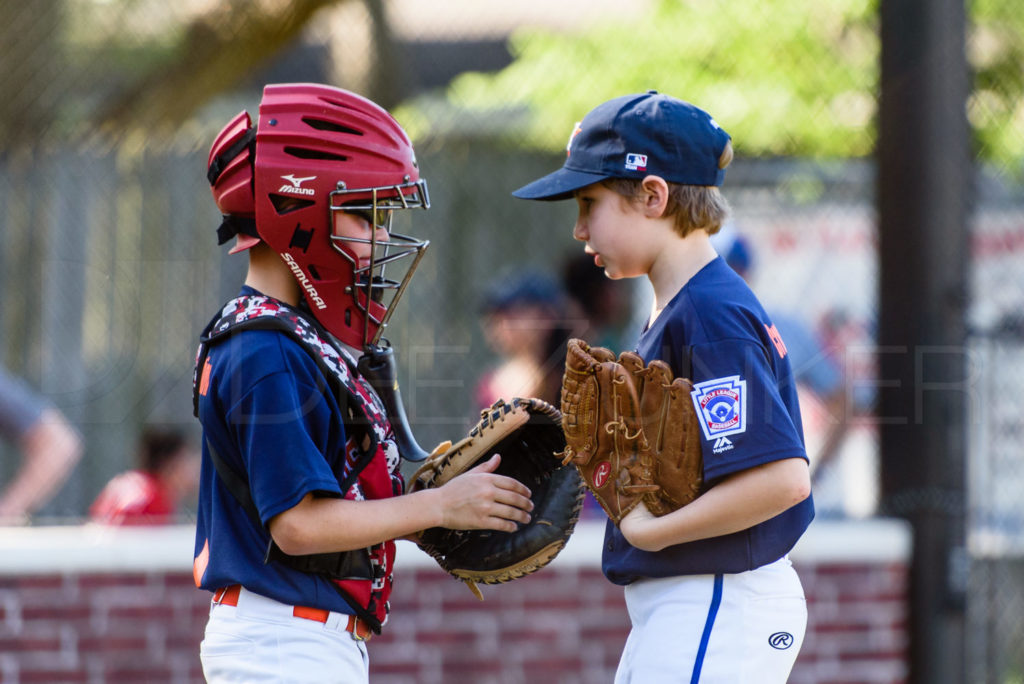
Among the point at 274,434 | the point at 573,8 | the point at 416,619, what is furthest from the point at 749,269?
the point at 274,434

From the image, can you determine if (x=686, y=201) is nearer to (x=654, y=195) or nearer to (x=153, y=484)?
(x=654, y=195)

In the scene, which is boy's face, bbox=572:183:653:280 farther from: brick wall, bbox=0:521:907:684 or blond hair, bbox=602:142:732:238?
brick wall, bbox=0:521:907:684

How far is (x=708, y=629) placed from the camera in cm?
254

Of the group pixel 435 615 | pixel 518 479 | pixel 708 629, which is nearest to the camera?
pixel 708 629

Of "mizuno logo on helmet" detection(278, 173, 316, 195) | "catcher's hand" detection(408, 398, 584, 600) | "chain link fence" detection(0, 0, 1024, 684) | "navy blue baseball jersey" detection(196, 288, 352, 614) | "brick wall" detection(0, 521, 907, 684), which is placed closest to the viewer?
"navy blue baseball jersey" detection(196, 288, 352, 614)

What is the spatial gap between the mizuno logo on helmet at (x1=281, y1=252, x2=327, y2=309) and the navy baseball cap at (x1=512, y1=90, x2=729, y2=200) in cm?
58

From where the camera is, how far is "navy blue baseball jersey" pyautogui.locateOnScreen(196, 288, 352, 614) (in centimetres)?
243

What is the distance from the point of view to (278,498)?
2408 mm

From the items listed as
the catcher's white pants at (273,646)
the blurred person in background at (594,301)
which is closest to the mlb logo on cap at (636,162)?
the catcher's white pants at (273,646)

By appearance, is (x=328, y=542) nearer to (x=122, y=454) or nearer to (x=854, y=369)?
(x=122, y=454)

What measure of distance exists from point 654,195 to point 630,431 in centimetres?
55

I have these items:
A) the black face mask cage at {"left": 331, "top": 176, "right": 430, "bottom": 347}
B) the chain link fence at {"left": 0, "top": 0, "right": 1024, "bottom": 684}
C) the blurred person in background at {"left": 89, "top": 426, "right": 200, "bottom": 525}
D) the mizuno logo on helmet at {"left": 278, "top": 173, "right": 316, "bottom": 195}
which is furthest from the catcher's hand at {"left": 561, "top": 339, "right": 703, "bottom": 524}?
the blurred person in background at {"left": 89, "top": 426, "right": 200, "bottom": 525}

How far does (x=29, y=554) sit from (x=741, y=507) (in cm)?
375

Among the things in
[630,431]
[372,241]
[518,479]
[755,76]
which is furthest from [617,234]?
[755,76]
